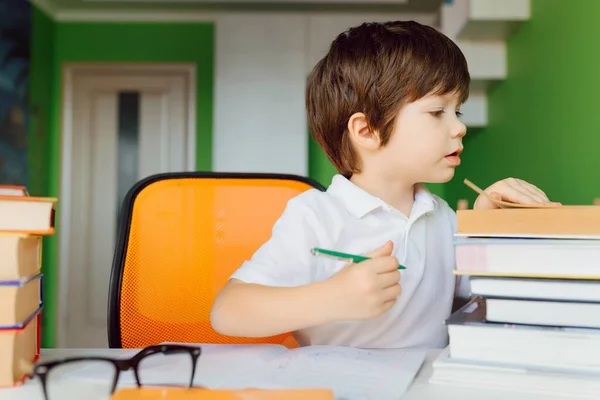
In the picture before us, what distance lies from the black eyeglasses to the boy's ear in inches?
16.6

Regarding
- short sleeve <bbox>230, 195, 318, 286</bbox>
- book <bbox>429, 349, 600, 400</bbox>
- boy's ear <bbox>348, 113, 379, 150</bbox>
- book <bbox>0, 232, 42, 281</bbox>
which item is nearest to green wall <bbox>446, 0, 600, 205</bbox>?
boy's ear <bbox>348, 113, 379, 150</bbox>

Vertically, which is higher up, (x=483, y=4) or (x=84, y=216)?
(x=483, y=4)

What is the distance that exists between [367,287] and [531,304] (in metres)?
0.16

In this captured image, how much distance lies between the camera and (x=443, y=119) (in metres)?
0.85

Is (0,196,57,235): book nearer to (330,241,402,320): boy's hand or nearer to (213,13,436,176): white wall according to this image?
(330,241,402,320): boy's hand

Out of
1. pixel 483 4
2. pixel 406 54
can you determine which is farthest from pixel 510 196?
pixel 483 4

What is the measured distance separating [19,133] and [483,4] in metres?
2.54

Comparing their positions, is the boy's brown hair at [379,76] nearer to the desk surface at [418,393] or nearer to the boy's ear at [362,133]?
the boy's ear at [362,133]

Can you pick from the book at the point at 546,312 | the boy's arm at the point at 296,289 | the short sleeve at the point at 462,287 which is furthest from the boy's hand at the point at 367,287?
the short sleeve at the point at 462,287

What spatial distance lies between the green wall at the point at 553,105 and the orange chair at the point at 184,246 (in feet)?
2.26

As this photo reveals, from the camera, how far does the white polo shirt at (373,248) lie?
2.82ft

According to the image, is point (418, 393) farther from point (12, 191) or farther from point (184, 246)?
point (184, 246)

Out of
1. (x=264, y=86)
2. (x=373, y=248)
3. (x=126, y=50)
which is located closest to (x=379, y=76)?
(x=373, y=248)

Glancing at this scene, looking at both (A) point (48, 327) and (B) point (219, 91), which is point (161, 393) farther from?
(A) point (48, 327)
